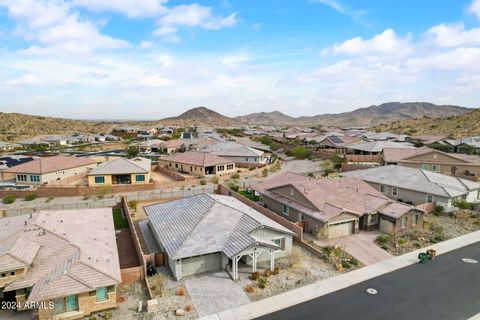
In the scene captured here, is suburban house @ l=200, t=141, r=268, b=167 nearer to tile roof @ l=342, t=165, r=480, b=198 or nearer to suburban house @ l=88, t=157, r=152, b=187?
suburban house @ l=88, t=157, r=152, b=187

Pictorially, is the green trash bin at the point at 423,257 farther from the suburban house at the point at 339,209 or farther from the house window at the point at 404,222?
the house window at the point at 404,222

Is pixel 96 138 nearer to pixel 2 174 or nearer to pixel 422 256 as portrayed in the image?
pixel 2 174

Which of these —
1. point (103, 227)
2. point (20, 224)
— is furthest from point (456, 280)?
point (20, 224)

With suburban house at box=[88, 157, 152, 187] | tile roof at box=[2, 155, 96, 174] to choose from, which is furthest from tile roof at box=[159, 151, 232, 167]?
tile roof at box=[2, 155, 96, 174]

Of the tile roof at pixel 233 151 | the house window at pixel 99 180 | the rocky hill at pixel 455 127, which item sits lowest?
the house window at pixel 99 180

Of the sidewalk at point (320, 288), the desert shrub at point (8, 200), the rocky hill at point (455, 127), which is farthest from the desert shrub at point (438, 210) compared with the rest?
the rocky hill at point (455, 127)

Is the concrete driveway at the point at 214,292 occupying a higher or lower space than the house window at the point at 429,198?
lower
